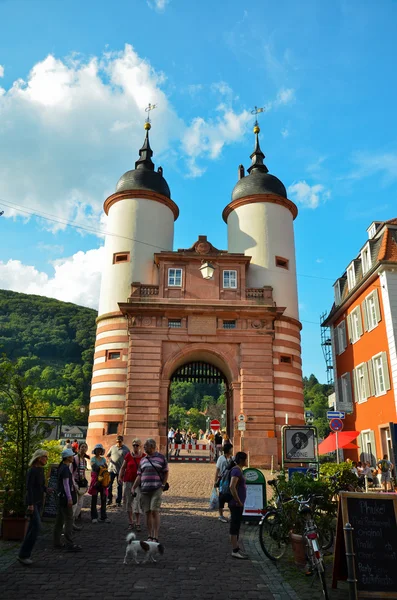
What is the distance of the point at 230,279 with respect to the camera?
28672 millimetres

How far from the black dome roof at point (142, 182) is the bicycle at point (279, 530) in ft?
84.7

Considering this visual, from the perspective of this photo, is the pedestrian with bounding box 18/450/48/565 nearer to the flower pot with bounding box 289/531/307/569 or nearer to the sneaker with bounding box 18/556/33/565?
the sneaker with bounding box 18/556/33/565

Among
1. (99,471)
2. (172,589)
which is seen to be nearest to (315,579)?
(172,589)

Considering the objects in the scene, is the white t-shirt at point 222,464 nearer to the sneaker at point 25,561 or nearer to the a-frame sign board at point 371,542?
the a-frame sign board at point 371,542

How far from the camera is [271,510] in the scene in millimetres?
8648

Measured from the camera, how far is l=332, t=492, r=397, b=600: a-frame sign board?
Answer: 6.16 meters

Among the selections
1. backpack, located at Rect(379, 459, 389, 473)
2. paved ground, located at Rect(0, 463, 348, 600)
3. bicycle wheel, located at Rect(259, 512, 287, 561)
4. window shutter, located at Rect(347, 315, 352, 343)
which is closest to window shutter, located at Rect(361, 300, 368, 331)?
window shutter, located at Rect(347, 315, 352, 343)

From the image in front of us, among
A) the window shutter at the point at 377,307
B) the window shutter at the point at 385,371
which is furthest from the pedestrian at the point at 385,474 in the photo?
the window shutter at the point at 377,307

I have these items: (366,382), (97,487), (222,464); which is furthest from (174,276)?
(97,487)

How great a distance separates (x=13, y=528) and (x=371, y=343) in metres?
19.2

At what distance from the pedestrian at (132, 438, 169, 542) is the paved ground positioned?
21.4 inches

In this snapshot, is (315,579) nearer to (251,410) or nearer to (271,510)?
(271,510)

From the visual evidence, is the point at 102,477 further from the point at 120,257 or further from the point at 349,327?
the point at 120,257

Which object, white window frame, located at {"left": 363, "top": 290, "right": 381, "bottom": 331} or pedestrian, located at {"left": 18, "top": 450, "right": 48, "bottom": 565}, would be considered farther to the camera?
white window frame, located at {"left": 363, "top": 290, "right": 381, "bottom": 331}
